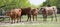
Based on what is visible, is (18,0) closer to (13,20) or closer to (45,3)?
(13,20)

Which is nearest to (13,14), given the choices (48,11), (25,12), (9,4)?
(25,12)

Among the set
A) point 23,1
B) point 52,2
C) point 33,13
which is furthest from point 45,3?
point 33,13

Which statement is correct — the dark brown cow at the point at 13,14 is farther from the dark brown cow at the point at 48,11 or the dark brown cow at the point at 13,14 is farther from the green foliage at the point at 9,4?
the dark brown cow at the point at 48,11

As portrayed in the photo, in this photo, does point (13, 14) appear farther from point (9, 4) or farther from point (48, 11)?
point (48, 11)

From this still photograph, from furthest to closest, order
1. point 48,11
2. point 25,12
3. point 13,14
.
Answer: point 48,11
point 25,12
point 13,14

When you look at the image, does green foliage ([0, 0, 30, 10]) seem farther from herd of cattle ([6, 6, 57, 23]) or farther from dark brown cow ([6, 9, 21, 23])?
dark brown cow ([6, 9, 21, 23])

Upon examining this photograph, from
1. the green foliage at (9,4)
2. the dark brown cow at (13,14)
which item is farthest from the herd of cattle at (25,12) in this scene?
Result: the green foliage at (9,4)

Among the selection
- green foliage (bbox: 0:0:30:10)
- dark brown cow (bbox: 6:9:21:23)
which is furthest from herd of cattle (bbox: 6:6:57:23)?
green foliage (bbox: 0:0:30:10)

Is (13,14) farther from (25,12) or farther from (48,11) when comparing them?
(48,11)

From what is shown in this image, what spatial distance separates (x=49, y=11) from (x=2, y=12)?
6355 millimetres

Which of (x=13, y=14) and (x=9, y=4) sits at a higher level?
(x=9, y=4)

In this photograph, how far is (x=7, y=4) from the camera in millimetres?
30625

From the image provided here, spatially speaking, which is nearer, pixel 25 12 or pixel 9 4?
pixel 25 12

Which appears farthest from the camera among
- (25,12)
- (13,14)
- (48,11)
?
(48,11)
